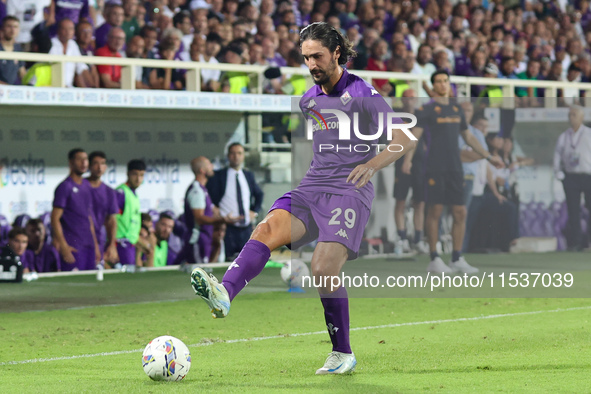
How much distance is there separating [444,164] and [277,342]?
514cm

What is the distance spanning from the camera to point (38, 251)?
42.1 ft

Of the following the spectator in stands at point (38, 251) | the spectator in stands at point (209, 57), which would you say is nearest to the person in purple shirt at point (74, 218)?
the spectator in stands at point (38, 251)

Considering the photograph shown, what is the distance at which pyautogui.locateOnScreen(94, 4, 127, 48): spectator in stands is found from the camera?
1342 centimetres

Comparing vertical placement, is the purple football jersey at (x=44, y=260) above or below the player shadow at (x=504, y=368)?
below

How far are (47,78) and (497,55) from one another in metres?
9.81

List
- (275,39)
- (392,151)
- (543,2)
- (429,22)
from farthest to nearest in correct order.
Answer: (543,2) < (429,22) < (275,39) < (392,151)

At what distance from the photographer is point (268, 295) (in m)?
11.4

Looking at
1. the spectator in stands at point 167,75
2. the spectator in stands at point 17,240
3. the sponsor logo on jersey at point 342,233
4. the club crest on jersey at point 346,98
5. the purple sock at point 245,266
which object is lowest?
the spectator in stands at point 17,240

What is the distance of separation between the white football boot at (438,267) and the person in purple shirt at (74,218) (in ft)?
14.5

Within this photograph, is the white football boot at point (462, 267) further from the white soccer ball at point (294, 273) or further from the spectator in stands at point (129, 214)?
the spectator in stands at point (129, 214)

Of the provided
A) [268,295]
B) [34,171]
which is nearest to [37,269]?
[34,171]

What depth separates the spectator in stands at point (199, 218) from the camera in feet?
45.6

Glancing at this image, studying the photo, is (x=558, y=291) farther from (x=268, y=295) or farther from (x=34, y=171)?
(x=34, y=171)

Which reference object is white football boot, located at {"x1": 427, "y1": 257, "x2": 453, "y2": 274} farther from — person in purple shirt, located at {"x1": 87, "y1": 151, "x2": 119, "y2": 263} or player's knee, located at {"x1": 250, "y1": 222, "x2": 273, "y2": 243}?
player's knee, located at {"x1": 250, "y1": 222, "x2": 273, "y2": 243}
